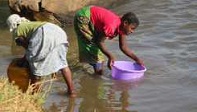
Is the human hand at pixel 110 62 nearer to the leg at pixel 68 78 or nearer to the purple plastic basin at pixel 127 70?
the purple plastic basin at pixel 127 70

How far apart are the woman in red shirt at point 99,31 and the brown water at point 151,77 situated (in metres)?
0.31

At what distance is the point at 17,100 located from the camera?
14.7 ft

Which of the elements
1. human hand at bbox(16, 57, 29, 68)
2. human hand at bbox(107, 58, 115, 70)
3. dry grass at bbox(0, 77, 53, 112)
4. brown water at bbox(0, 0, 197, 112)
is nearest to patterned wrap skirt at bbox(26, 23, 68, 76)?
human hand at bbox(16, 57, 29, 68)

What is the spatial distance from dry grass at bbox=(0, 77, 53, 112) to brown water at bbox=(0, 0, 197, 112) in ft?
2.85

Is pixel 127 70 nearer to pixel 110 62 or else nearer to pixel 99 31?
pixel 110 62

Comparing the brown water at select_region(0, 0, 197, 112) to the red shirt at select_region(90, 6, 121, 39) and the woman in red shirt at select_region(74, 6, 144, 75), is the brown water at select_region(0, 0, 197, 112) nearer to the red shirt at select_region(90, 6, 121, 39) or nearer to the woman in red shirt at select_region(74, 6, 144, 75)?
the woman in red shirt at select_region(74, 6, 144, 75)

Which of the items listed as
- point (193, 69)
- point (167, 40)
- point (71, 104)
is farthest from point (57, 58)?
point (167, 40)

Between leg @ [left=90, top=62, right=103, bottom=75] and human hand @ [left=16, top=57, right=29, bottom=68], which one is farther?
leg @ [left=90, top=62, right=103, bottom=75]

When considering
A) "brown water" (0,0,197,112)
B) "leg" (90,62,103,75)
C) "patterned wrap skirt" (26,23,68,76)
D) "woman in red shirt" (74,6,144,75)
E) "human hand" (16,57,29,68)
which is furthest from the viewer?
"leg" (90,62,103,75)

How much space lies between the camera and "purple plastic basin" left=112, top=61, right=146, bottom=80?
6570 millimetres

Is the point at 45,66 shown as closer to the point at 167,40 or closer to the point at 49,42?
the point at 49,42

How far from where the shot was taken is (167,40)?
834cm

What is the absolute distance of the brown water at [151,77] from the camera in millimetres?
5973

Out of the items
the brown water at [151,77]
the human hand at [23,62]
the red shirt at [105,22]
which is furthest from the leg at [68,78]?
the red shirt at [105,22]
